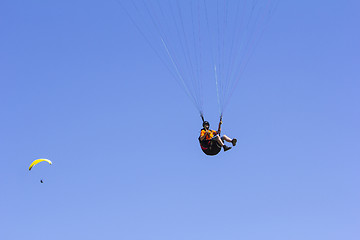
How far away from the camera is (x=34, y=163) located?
40.3 metres

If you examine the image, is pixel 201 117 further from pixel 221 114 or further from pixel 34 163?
Answer: pixel 34 163

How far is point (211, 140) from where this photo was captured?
2873 cm

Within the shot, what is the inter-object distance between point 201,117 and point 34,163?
46.9 feet

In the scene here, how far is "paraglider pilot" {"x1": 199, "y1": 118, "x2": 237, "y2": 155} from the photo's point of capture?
28.5m

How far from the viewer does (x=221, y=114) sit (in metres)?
28.2

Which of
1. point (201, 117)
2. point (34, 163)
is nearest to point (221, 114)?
point (201, 117)

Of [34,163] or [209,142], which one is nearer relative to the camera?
[209,142]

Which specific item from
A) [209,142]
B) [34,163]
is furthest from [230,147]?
[34,163]

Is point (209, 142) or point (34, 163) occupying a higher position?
point (34, 163)

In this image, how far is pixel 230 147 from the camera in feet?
93.4

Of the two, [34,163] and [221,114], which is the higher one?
[34,163]

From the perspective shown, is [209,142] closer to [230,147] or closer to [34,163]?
[230,147]

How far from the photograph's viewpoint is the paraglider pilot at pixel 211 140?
28453 millimetres

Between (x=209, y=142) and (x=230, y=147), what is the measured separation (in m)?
0.85
